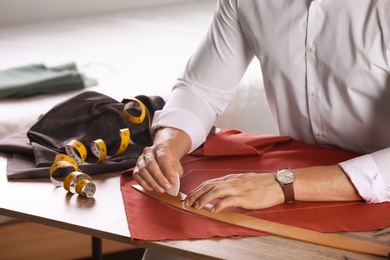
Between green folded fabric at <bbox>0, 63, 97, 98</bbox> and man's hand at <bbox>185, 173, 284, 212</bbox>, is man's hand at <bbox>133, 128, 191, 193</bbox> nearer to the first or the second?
man's hand at <bbox>185, 173, 284, 212</bbox>

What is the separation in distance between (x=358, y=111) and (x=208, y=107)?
366 millimetres

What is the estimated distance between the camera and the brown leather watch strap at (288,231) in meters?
1.49

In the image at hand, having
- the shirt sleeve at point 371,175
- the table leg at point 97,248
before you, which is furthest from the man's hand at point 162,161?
the table leg at point 97,248

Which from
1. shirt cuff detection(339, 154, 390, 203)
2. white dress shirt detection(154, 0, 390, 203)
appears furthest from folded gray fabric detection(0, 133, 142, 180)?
shirt cuff detection(339, 154, 390, 203)

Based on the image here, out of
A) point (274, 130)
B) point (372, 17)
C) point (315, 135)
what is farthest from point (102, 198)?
Answer: point (274, 130)

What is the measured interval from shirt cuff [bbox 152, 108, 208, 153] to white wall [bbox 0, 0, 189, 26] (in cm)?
191

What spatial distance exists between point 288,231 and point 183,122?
1.65 ft

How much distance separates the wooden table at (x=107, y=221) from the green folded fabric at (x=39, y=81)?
948mm

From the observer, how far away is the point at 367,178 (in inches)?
65.7

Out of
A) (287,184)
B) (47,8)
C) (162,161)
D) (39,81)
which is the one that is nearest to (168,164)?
(162,161)

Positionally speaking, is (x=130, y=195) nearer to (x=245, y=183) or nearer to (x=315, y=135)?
(x=245, y=183)

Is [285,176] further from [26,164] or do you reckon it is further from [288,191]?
[26,164]

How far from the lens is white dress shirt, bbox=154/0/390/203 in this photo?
1.80 metres

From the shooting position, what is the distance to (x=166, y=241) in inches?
60.2
